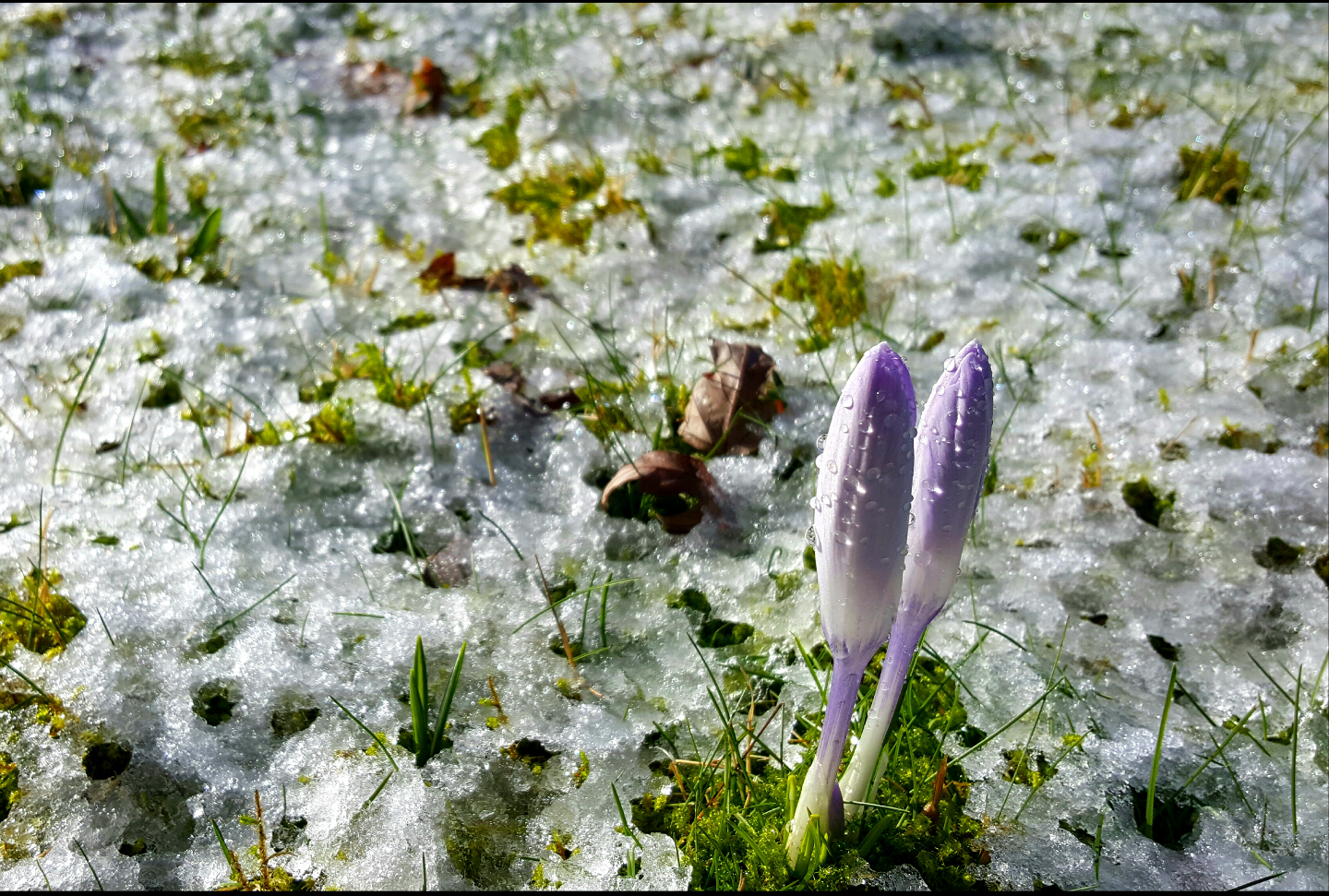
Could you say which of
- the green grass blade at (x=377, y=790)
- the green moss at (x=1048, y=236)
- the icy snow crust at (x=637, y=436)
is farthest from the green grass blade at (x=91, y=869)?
the green moss at (x=1048, y=236)

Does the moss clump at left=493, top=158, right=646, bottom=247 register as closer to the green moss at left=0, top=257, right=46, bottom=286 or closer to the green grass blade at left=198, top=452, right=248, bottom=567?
the green grass blade at left=198, top=452, right=248, bottom=567

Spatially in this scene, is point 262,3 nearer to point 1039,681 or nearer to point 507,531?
point 507,531

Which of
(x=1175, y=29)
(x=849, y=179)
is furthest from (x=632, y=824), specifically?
(x=1175, y=29)

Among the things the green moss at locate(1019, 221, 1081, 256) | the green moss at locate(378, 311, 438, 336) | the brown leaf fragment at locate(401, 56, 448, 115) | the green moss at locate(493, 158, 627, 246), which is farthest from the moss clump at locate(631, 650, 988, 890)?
the brown leaf fragment at locate(401, 56, 448, 115)

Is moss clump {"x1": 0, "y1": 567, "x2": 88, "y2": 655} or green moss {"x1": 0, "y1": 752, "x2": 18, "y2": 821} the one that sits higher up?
moss clump {"x1": 0, "y1": 567, "x2": 88, "y2": 655}

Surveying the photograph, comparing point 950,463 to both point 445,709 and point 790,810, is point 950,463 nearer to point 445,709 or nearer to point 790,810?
point 790,810

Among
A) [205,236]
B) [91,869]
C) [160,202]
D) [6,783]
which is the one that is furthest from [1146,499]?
A: [160,202]
